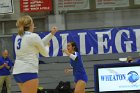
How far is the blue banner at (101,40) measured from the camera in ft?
46.3

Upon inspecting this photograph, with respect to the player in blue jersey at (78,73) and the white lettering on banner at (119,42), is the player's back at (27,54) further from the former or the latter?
the white lettering on banner at (119,42)

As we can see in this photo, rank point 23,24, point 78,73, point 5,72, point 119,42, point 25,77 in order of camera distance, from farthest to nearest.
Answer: point 119,42
point 5,72
point 78,73
point 23,24
point 25,77

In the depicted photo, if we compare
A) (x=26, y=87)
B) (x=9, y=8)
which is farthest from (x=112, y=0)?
(x=26, y=87)

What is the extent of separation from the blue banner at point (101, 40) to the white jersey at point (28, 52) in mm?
9482

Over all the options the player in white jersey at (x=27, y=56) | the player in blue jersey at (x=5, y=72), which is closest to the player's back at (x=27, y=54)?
the player in white jersey at (x=27, y=56)

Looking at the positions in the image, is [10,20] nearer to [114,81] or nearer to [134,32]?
[134,32]

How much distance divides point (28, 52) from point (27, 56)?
5 cm

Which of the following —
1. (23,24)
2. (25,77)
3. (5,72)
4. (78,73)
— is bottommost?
(5,72)

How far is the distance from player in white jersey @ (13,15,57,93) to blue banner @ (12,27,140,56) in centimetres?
943

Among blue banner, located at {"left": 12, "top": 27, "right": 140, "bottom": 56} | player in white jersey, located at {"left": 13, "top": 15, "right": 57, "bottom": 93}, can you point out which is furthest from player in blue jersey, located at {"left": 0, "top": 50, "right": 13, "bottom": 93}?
player in white jersey, located at {"left": 13, "top": 15, "right": 57, "bottom": 93}

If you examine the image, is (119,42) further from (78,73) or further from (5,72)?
(78,73)

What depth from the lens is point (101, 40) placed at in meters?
14.3

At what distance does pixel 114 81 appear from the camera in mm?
9336

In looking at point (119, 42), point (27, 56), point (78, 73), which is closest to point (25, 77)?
point (27, 56)
